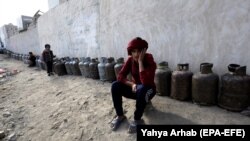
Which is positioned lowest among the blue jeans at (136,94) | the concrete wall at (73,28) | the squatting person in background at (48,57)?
the blue jeans at (136,94)

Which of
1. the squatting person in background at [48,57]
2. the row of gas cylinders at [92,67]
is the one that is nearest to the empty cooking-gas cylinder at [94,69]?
the row of gas cylinders at [92,67]

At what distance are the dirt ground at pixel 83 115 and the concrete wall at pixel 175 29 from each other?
81cm

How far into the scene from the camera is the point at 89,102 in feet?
11.8

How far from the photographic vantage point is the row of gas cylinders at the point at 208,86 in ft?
8.11

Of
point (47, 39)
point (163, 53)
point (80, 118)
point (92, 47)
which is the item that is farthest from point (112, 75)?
point (47, 39)

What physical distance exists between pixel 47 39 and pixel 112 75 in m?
6.80

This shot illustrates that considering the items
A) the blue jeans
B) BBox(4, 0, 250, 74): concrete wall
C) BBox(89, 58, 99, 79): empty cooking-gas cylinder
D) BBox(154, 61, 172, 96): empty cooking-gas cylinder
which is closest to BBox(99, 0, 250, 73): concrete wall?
BBox(4, 0, 250, 74): concrete wall

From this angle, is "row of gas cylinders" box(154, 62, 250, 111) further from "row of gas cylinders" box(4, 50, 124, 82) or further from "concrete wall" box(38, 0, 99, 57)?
"concrete wall" box(38, 0, 99, 57)

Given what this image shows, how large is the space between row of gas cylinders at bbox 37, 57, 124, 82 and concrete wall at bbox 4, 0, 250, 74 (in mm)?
511

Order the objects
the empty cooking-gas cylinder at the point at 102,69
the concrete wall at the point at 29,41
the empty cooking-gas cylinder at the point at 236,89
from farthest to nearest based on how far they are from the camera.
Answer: the concrete wall at the point at 29,41 → the empty cooking-gas cylinder at the point at 102,69 → the empty cooking-gas cylinder at the point at 236,89

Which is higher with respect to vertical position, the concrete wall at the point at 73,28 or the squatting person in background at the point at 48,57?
the concrete wall at the point at 73,28

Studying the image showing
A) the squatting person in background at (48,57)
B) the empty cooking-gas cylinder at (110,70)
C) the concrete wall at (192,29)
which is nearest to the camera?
the concrete wall at (192,29)

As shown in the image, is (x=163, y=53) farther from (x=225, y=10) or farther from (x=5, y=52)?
(x=5, y=52)

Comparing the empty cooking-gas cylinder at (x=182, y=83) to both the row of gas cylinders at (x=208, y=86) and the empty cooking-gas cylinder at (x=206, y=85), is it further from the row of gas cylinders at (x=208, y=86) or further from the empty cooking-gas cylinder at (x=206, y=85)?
the empty cooking-gas cylinder at (x=206, y=85)
